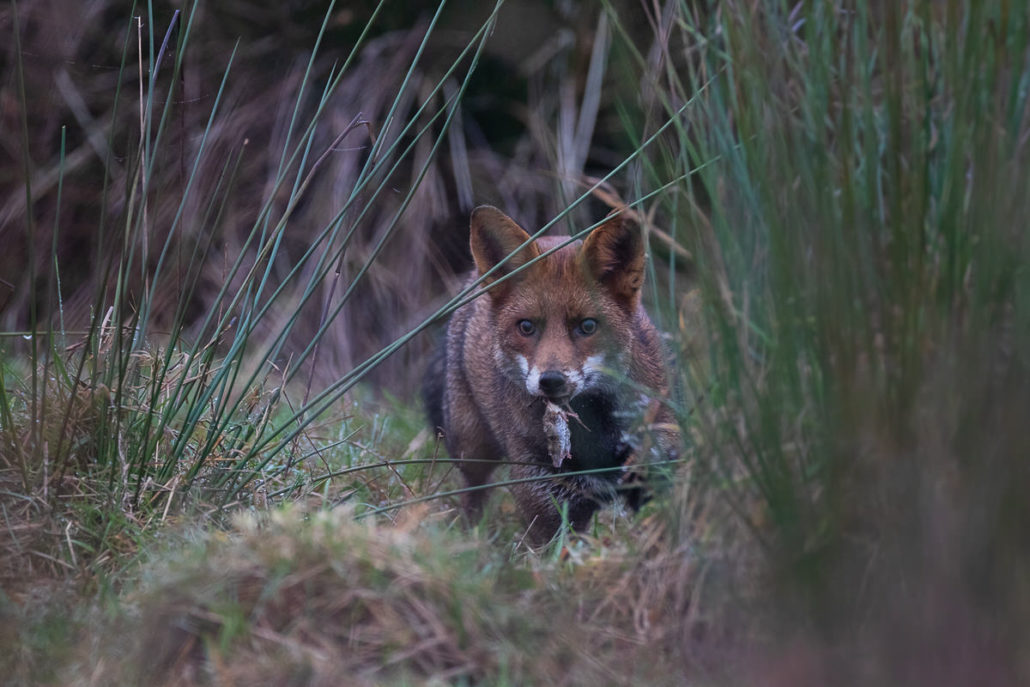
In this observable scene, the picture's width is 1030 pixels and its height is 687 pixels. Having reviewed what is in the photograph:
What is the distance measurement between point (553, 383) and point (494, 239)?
2.45ft

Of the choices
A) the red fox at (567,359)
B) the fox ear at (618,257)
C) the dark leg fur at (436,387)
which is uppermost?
the fox ear at (618,257)

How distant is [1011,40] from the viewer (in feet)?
8.04

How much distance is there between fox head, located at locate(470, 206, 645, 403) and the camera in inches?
184

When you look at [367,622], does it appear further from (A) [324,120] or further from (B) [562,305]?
(A) [324,120]

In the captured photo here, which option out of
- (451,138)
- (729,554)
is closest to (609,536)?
(729,554)

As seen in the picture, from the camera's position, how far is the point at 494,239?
4.92 m

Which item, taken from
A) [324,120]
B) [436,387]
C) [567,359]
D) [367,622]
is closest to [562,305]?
[567,359]

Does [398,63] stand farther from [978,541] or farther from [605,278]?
[978,541]

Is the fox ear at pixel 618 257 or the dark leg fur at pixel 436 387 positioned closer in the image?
the fox ear at pixel 618 257

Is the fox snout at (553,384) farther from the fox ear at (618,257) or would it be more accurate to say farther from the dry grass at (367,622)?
the dry grass at (367,622)

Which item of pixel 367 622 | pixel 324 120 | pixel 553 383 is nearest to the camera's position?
pixel 367 622

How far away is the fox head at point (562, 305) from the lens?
4672 millimetres

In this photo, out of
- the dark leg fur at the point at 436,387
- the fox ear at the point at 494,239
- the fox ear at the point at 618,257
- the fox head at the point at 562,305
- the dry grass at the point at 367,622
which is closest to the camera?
the dry grass at the point at 367,622

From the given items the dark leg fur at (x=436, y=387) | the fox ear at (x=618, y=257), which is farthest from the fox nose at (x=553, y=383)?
the dark leg fur at (x=436, y=387)
